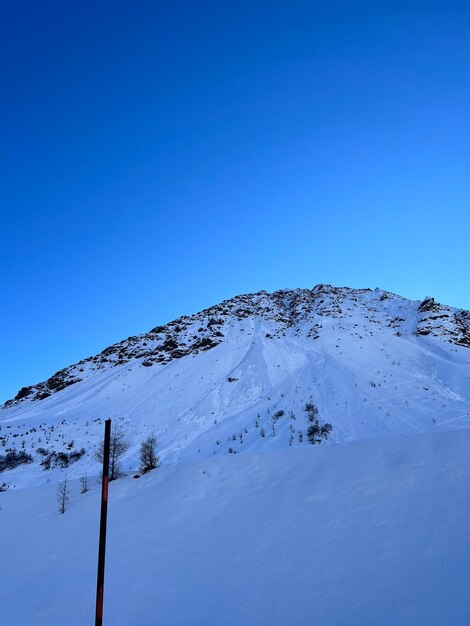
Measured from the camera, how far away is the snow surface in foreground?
210 inches

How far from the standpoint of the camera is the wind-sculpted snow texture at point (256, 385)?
22.0 meters

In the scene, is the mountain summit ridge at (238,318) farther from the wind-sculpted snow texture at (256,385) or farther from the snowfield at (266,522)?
the snowfield at (266,522)

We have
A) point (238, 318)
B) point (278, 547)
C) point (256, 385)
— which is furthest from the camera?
point (238, 318)

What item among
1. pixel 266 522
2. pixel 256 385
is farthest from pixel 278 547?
pixel 256 385

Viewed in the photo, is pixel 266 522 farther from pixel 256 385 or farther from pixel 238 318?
pixel 238 318

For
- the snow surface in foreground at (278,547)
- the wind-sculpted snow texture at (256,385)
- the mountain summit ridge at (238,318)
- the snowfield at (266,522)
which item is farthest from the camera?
the mountain summit ridge at (238,318)

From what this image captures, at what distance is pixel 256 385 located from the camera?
33594 mm

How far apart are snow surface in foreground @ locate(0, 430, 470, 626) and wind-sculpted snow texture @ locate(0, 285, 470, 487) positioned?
28.4ft

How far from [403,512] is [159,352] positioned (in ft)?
145

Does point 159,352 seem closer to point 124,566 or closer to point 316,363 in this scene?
point 316,363

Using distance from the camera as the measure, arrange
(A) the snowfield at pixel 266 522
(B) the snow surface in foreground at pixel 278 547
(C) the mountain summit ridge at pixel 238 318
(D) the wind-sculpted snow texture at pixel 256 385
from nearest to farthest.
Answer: (B) the snow surface in foreground at pixel 278 547 < (A) the snowfield at pixel 266 522 < (D) the wind-sculpted snow texture at pixel 256 385 < (C) the mountain summit ridge at pixel 238 318

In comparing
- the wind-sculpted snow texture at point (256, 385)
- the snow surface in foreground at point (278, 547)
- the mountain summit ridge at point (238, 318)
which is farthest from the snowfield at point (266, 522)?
the mountain summit ridge at point (238, 318)

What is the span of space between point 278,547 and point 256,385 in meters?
26.6

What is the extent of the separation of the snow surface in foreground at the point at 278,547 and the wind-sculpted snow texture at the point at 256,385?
28.4ft
